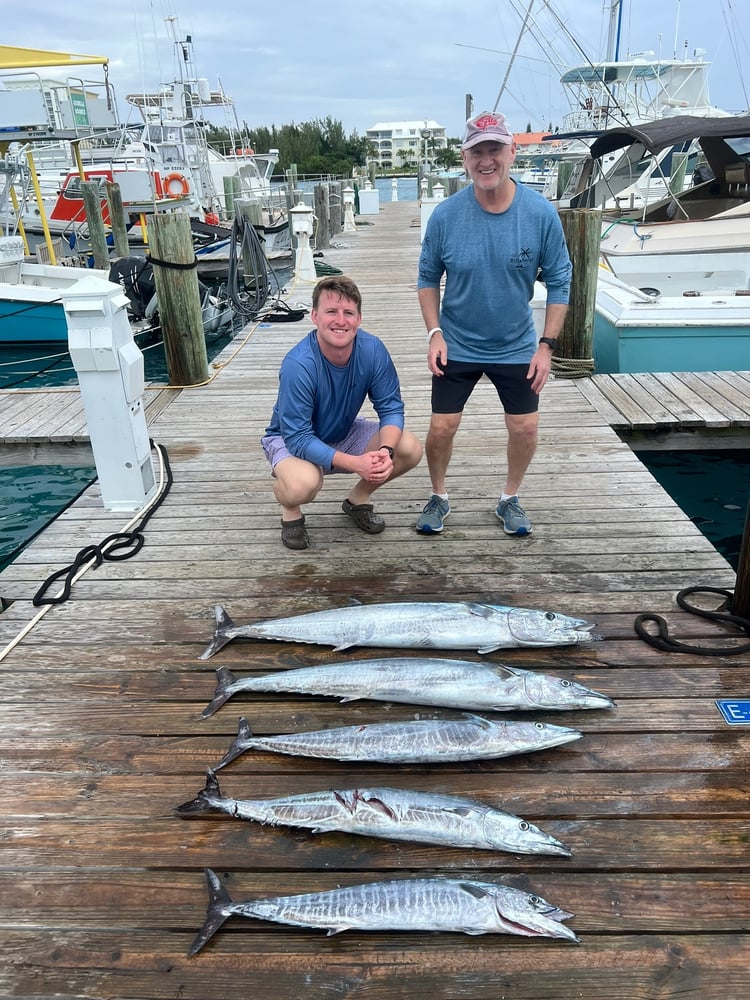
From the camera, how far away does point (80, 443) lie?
5.17m

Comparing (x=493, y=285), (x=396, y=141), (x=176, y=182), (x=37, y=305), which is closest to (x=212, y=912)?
(x=493, y=285)

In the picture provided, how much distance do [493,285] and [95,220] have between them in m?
12.4

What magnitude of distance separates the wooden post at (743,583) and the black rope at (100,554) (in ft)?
9.14

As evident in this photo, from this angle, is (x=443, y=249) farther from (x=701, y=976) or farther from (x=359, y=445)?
(x=701, y=976)

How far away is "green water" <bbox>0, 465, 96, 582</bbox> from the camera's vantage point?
618cm

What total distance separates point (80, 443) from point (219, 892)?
4.19 meters

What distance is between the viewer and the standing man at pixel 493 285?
116 inches

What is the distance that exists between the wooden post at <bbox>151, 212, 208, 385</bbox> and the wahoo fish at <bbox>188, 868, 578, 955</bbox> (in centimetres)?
526

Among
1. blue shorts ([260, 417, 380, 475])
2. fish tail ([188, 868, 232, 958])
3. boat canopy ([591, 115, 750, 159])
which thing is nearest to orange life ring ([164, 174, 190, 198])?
boat canopy ([591, 115, 750, 159])

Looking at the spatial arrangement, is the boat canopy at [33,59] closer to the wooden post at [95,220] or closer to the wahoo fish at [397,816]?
the wooden post at [95,220]

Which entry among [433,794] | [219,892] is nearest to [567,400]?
[433,794]

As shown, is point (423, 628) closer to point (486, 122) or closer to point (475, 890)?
point (475, 890)

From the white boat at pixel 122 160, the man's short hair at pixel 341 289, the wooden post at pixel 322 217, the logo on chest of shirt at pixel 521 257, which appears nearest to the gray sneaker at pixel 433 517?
the man's short hair at pixel 341 289

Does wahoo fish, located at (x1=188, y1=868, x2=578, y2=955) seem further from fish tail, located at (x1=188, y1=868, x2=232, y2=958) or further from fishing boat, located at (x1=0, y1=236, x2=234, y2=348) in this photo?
fishing boat, located at (x1=0, y1=236, x2=234, y2=348)
